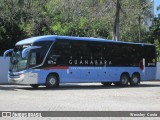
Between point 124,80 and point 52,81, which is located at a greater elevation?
point 52,81

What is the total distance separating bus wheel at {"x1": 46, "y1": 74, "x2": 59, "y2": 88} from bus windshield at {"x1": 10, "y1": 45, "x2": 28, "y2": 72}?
171cm

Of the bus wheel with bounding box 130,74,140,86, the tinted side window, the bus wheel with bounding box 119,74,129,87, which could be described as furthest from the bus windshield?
the tinted side window

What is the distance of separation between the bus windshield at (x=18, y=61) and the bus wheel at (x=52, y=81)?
5.60ft

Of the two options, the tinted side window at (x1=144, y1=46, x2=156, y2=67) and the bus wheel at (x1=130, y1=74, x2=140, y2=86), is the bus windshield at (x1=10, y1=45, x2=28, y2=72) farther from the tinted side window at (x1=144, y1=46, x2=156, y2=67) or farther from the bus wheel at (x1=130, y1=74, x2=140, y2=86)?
the tinted side window at (x1=144, y1=46, x2=156, y2=67)

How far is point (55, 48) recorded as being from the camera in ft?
84.0

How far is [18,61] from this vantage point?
2539 cm

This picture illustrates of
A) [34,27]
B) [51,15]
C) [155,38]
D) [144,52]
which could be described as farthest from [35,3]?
[144,52]

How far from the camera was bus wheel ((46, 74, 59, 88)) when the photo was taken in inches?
1005

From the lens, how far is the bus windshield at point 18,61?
24.9m

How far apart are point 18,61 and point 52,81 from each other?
2396 mm

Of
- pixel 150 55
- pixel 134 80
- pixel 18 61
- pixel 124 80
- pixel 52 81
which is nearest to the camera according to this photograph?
pixel 18 61

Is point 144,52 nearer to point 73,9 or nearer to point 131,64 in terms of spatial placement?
point 131,64

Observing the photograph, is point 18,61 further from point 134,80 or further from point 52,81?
point 134,80

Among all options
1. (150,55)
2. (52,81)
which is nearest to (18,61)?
(52,81)
